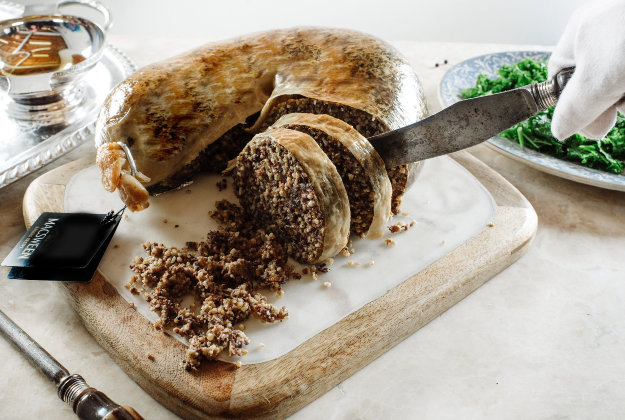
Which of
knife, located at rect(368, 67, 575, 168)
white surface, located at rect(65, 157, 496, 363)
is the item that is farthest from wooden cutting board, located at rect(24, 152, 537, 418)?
knife, located at rect(368, 67, 575, 168)

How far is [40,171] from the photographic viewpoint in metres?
2.13

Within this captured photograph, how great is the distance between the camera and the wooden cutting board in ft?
4.33

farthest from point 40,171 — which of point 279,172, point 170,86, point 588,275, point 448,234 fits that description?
point 588,275

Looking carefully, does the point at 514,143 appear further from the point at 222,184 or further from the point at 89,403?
the point at 89,403

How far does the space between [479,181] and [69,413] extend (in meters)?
1.48

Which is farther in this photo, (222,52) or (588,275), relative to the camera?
(222,52)

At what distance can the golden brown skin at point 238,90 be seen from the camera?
1.83m

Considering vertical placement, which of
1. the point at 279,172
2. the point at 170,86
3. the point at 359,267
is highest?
the point at 170,86

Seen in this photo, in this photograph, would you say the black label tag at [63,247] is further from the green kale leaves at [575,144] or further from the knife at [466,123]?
the green kale leaves at [575,144]

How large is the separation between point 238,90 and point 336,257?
2.22 feet

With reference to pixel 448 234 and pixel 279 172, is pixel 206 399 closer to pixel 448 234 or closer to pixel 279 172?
pixel 279 172

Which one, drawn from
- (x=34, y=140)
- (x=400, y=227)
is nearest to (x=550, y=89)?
(x=400, y=227)

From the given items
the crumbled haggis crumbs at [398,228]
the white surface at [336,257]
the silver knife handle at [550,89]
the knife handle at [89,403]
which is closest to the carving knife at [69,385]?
the knife handle at [89,403]

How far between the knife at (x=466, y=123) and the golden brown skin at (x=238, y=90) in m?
0.10
